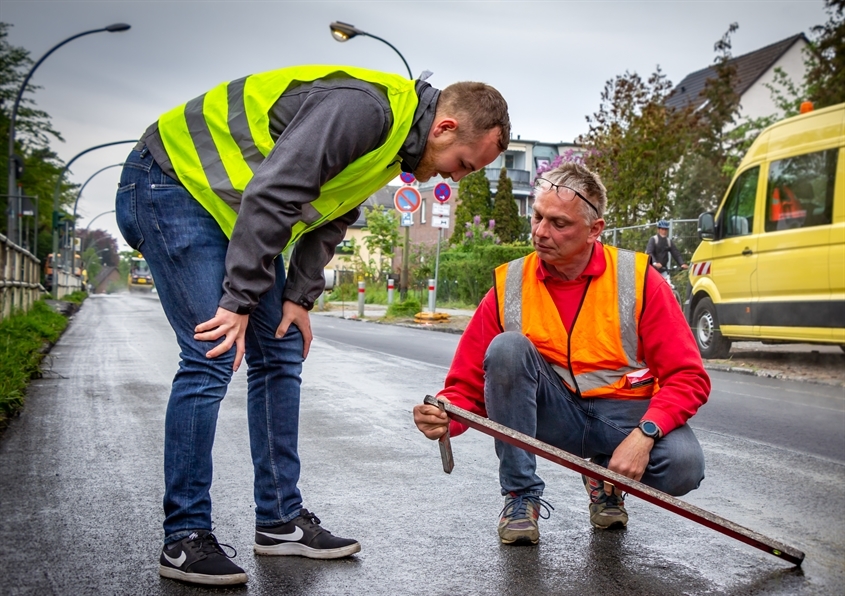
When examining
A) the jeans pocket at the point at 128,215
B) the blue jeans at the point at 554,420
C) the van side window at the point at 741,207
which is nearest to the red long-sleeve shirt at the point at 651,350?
the blue jeans at the point at 554,420

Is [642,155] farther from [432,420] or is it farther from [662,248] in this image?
[432,420]

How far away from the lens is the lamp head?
73.3 ft

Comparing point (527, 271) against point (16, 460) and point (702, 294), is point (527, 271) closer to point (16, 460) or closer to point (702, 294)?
point (16, 460)

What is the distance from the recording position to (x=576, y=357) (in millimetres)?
3410

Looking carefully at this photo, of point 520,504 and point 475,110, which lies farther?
point 520,504

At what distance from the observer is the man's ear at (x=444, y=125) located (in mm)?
3062

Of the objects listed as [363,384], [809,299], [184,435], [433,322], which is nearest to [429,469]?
[184,435]

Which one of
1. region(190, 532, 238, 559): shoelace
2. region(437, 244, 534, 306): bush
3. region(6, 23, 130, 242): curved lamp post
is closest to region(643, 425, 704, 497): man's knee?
region(190, 532, 238, 559): shoelace

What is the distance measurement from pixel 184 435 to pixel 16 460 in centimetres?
235

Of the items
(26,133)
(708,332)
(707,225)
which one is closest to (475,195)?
(26,133)

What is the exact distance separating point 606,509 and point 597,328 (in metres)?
0.78

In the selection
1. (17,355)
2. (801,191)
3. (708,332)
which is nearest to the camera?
(17,355)

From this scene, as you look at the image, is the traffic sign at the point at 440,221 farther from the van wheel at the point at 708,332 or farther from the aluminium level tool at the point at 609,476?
the aluminium level tool at the point at 609,476

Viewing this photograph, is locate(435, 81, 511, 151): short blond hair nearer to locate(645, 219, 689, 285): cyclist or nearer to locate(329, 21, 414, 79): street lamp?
locate(645, 219, 689, 285): cyclist
